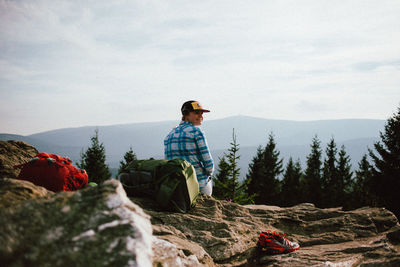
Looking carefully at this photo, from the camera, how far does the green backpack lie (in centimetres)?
446

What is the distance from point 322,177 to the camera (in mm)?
44844

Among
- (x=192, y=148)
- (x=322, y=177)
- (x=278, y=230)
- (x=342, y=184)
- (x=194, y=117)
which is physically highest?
(x=194, y=117)

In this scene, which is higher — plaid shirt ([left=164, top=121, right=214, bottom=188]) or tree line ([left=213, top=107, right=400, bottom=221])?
plaid shirt ([left=164, top=121, right=214, bottom=188])

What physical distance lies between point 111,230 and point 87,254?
0.17 m

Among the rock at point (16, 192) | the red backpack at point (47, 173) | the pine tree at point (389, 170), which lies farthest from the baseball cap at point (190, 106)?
the pine tree at point (389, 170)

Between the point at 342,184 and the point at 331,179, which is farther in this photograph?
the point at 331,179

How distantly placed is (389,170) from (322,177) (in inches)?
698

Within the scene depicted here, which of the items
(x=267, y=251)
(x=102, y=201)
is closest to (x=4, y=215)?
(x=102, y=201)

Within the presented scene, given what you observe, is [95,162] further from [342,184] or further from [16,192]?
[342,184]

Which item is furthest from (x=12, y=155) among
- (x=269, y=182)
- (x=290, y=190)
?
(x=290, y=190)

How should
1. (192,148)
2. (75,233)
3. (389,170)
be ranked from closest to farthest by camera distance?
(75,233) → (192,148) → (389,170)

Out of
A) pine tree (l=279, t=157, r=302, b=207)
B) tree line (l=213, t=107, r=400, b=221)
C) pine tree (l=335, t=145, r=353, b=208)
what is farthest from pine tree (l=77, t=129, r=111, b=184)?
pine tree (l=335, t=145, r=353, b=208)

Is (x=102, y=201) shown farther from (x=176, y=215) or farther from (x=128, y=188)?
(x=128, y=188)

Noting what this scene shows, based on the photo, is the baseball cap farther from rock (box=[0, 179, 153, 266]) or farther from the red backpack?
rock (box=[0, 179, 153, 266])
